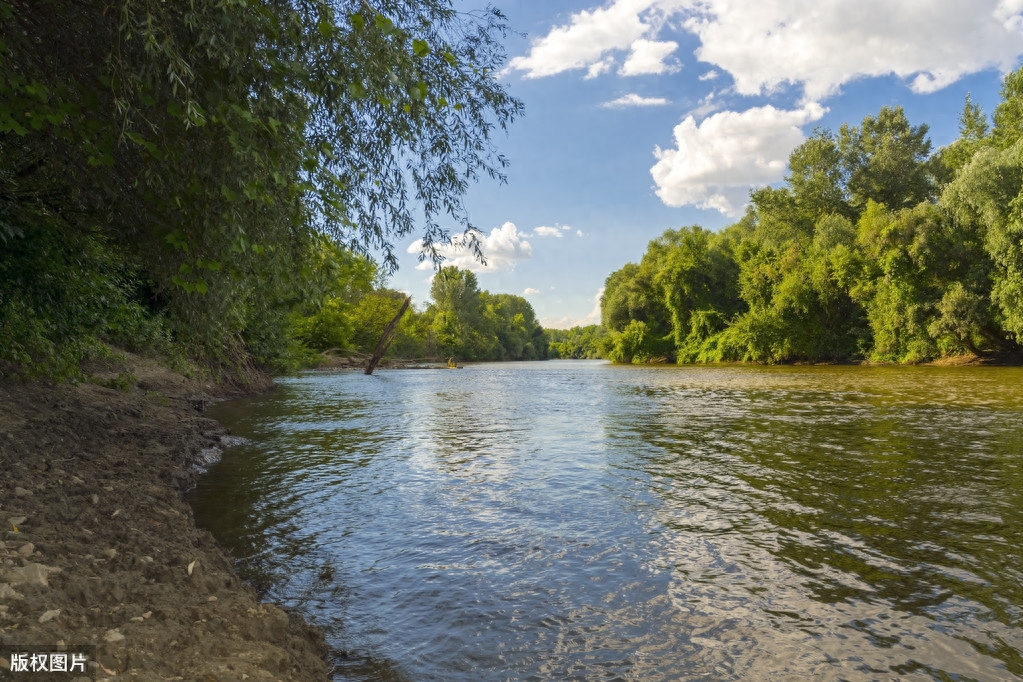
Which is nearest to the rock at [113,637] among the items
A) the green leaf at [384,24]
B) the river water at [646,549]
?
the river water at [646,549]

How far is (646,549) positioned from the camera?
21.5 ft

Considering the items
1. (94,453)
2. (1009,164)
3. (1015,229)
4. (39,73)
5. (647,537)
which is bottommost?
(647,537)

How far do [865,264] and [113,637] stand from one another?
56005 mm

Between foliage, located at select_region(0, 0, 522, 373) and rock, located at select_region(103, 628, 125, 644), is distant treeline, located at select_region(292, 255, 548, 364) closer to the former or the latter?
foliage, located at select_region(0, 0, 522, 373)

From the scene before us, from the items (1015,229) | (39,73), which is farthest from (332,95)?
(1015,229)

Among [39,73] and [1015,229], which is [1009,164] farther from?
[39,73]

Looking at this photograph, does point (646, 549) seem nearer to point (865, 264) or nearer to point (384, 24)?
point (384, 24)

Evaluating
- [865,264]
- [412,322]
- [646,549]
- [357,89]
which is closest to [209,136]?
[357,89]

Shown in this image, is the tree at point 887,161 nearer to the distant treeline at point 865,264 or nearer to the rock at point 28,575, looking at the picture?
the distant treeline at point 865,264

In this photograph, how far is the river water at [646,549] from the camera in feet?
14.4

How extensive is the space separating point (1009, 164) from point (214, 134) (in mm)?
43028

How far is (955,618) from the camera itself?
15.5 ft

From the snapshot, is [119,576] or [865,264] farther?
[865,264]

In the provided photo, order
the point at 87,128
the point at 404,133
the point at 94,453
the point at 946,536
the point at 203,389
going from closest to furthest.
A: the point at 87,128 → the point at 946,536 → the point at 404,133 → the point at 94,453 → the point at 203,389
